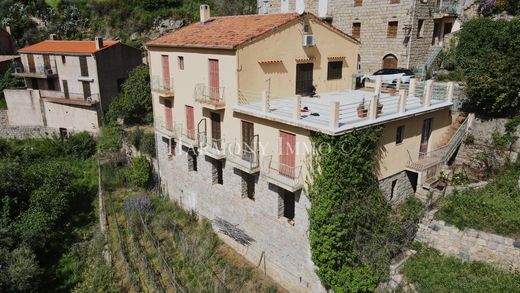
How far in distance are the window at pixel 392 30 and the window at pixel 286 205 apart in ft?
58.8

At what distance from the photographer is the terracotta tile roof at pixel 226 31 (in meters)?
15.8

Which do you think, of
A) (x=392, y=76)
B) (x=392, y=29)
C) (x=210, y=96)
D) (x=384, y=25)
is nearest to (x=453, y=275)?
(x=210, y=96)

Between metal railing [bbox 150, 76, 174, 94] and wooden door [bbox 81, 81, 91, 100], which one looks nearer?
metal railing [bbox 150, 76, 174, 94]

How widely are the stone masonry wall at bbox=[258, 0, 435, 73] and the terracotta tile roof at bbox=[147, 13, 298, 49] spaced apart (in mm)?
13064

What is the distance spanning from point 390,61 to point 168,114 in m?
17.5

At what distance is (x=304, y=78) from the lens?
1802 centimetres

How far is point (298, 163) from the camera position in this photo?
14.0m

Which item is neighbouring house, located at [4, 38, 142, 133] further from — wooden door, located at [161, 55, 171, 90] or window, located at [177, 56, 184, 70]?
window, located at [177, 56, 184, 70]

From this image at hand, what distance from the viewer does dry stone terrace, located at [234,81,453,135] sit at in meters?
12.8

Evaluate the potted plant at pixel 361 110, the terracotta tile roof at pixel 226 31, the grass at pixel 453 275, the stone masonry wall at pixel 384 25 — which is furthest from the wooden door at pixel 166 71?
the stone masonry wall at pixel 384 25

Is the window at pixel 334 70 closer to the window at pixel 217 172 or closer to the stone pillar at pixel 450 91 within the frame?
the stone pillar at pixel 450 91

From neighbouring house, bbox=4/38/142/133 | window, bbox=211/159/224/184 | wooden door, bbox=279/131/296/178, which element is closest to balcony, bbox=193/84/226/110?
window, bbox=211/159/224/184

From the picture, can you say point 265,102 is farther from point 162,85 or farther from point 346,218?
point 162,85

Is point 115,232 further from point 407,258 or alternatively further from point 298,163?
point 407,258
